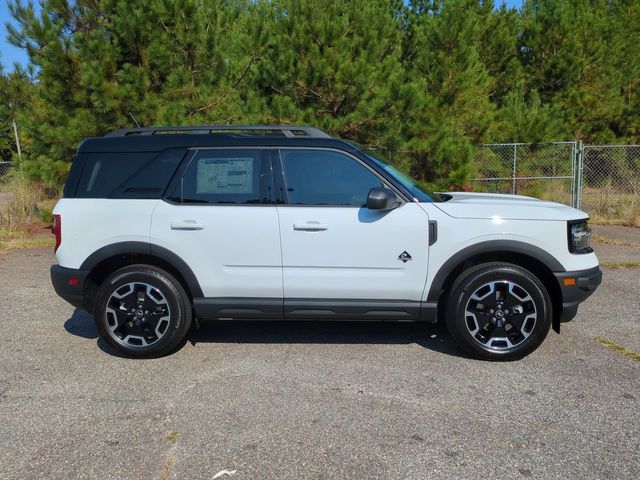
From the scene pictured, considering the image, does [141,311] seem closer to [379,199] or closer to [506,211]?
[379,199]

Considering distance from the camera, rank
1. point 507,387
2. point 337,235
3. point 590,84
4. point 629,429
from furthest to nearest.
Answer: point 590,84 → point 337,235 → point 507,387 → point 629,429

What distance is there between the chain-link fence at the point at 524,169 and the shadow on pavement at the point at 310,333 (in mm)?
8812

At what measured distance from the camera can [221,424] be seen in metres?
3.36

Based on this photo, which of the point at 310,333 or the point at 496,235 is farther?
the point at 310,333

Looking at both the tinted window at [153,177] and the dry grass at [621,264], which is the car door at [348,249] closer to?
the tinted window at [153,177]

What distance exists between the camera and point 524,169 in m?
13.8

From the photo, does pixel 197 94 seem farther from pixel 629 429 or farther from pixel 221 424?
pixel 629 429

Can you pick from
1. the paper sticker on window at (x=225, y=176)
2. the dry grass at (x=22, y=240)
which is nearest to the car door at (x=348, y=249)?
the paper sticker on window at (x=225, y=176)

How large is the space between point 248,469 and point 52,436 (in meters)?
1.31

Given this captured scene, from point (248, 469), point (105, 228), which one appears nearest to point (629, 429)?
point (248, 469)

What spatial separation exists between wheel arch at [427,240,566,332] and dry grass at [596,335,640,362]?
2.04 ft

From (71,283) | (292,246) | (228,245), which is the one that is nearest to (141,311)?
(71,283)

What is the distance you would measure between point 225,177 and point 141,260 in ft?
3.38

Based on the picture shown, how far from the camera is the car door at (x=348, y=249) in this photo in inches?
167
